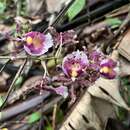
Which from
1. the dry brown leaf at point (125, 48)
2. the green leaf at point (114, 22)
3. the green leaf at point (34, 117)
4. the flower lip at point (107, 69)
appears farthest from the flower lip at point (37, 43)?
the green leaf at point (114, 22)

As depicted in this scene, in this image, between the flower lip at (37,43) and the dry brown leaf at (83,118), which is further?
the dry brown leaf at (83,118)

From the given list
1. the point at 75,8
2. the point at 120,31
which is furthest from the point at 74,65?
the point at 120,31

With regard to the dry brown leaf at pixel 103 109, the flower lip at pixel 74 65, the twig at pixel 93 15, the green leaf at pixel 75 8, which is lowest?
the dry brown leaf at pixel 103 109

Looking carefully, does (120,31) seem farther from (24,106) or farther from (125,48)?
(24,106)

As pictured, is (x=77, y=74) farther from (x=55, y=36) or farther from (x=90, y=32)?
(x=90, y=32)

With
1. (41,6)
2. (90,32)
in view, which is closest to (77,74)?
(90,32)

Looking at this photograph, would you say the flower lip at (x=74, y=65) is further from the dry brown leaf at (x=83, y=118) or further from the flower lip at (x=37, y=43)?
the dry brown leaf at (x=83, y=118)
